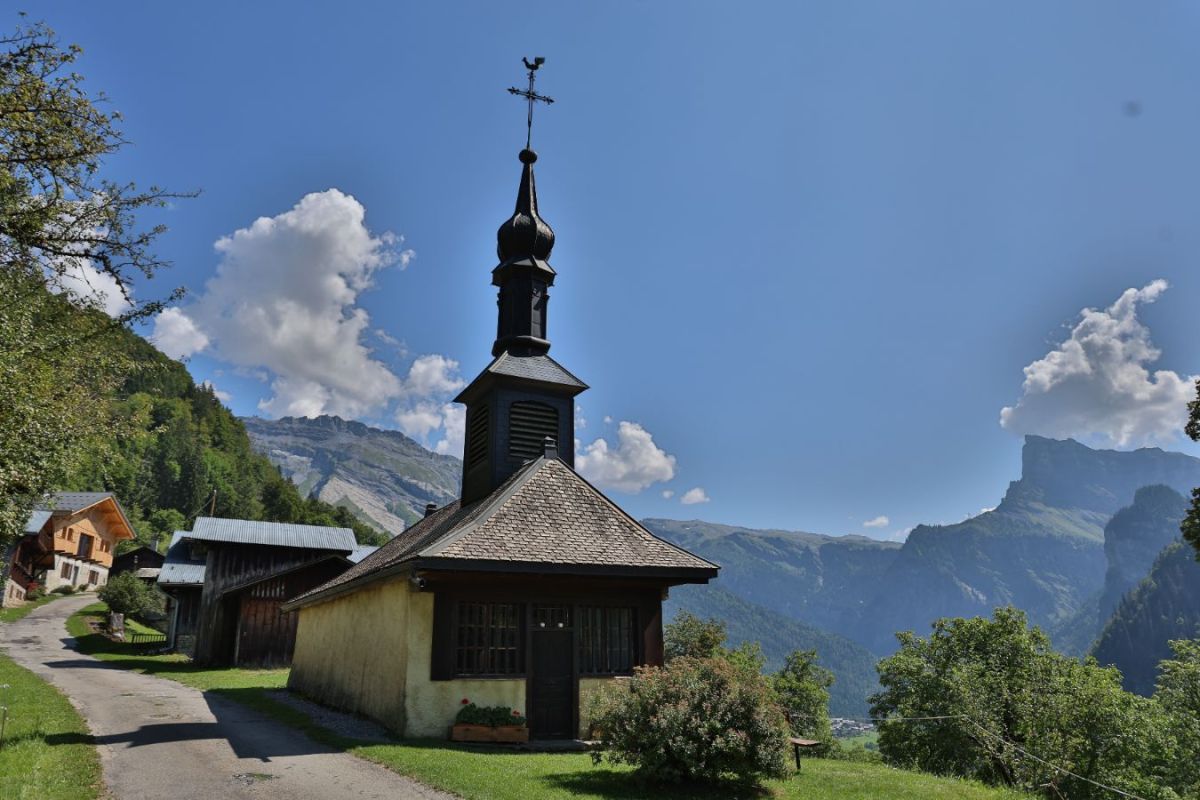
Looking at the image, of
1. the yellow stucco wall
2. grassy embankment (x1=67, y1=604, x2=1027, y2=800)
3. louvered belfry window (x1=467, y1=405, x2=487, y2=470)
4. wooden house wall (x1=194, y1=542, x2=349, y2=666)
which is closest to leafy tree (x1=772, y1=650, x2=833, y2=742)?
wooden house wall (x1=194, y1=542, x2=349, y2=666)

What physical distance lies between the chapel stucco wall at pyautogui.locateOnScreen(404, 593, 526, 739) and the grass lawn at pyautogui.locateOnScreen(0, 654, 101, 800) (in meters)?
4.94

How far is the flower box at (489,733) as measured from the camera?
45.2 feet

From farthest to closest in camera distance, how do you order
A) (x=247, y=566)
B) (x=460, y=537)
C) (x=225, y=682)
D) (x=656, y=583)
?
(x=247, y=566), (x=225, y=682), (x=656, y=583), (x=460, y=537)

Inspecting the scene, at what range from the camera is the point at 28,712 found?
48.3 ft

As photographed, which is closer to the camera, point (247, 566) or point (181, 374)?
point (247, 566)

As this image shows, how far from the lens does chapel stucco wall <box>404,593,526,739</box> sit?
13766mm

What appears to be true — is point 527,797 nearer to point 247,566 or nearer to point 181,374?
point 247,566

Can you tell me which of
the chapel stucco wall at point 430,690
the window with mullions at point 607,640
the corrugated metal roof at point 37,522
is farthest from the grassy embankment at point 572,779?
the corrugated metal roof at point 37,522

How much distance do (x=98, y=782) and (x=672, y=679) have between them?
25.5 ft

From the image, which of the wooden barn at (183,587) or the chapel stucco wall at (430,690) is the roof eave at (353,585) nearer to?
the chapel stucco wall at (430,690)

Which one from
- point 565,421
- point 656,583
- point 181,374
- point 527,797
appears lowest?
point 527,797

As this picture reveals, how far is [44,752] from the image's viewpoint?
10.9 metres

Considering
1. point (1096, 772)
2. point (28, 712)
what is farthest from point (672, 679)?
point (1096, 772)

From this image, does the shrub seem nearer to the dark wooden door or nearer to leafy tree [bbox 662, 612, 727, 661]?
the dark wooden door
